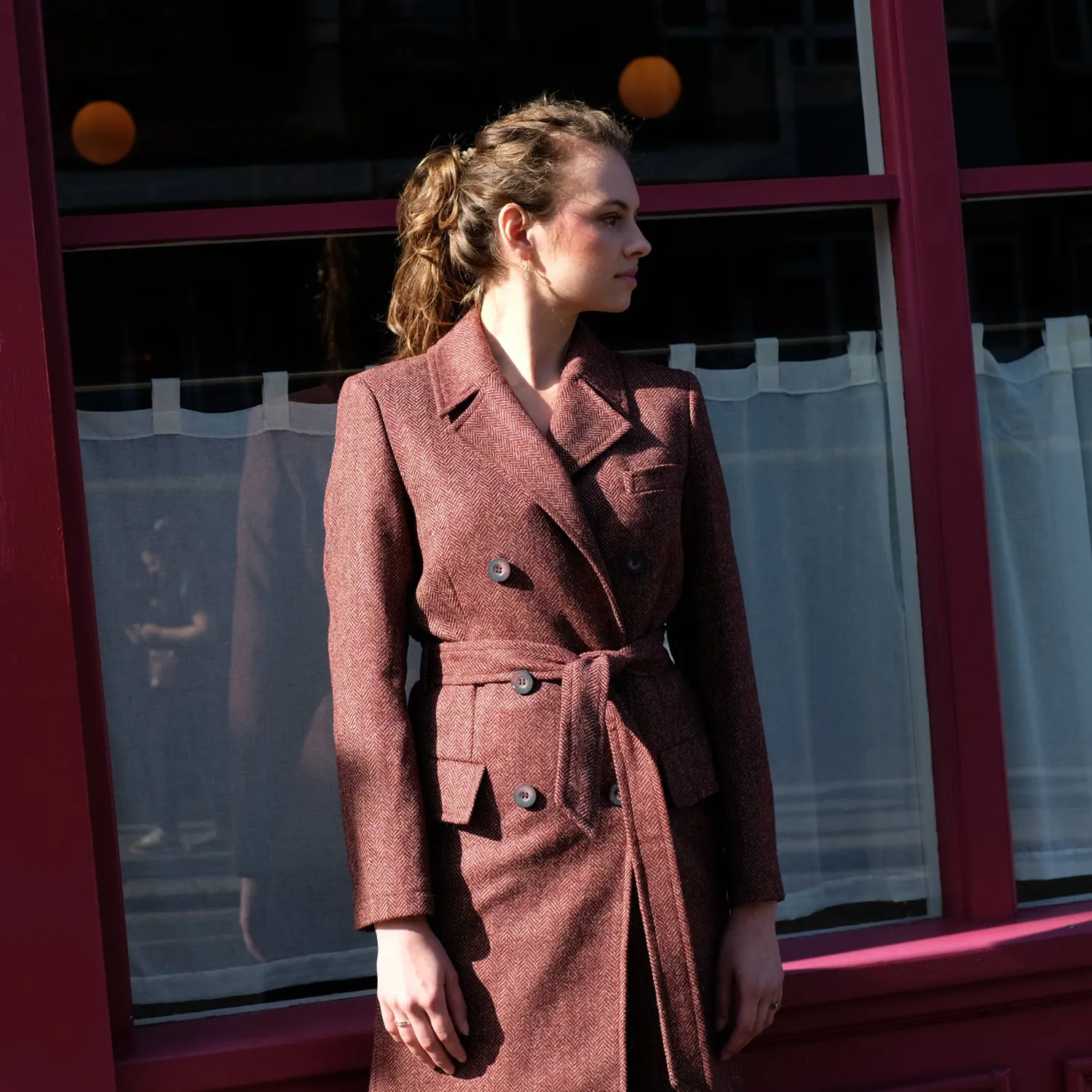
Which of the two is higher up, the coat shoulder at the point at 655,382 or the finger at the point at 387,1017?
the coat shoulder at the point at 655,382

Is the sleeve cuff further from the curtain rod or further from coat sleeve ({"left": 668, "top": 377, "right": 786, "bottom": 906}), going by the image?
the curtain rod

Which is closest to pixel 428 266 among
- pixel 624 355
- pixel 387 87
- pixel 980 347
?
pixel 624 355

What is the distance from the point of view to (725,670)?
229 cm

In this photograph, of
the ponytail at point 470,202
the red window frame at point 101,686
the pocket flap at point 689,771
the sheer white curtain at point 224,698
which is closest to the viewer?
the pocket flap at point 689,771

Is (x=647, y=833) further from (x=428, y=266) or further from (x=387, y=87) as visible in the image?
(x=387, y=87)

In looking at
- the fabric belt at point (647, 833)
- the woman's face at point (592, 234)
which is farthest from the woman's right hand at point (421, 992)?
the woman's face at point (592, 234)

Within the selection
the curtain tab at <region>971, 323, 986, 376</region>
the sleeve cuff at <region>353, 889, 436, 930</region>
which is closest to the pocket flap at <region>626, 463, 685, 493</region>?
the sleeve cuff at <region>353, 889, 436, 930</region>

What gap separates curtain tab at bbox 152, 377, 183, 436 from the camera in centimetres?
273

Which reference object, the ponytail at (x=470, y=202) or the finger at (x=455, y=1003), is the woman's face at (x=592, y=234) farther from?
the finger at (x=455, y=1003)

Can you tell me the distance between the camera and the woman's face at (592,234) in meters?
2.26

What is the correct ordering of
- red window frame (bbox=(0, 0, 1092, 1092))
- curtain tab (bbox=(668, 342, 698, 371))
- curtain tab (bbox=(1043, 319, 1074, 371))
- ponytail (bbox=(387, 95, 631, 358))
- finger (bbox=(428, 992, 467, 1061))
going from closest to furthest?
finger (bbox=(428, 992, 467, 1061)), ponytail (bbox=(387, 95, 631, 358)), red window frame (bbox=(0, 0, 1092, 1092)), curtain tab (bbox=(668, 342, 698, 371)), curtain tab (bbox=(1043, 319, 1074, 371))

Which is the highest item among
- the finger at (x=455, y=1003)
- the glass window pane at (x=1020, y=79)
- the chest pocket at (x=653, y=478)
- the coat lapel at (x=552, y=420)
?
the glass window pane at (x=1020, y=79)

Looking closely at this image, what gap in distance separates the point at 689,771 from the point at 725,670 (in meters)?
0.18

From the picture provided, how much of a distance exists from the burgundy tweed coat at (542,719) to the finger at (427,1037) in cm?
5
